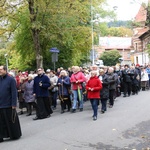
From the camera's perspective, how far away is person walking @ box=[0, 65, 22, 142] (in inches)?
321

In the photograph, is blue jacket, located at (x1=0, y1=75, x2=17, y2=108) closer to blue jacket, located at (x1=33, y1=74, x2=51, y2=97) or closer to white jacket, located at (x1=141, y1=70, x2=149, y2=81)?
blue jacket, located at (x1=33, y1=74, x2=51, y2=97)

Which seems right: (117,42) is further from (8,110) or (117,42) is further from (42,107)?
(8,110)

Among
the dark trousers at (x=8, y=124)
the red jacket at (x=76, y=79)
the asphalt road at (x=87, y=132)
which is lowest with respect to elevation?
the asphalt road at (x=87, y=132)

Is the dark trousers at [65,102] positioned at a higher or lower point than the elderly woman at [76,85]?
lower

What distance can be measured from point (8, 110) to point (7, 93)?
17.2 inches

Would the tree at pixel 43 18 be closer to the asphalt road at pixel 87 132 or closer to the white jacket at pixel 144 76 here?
the white jacket at pixel 144 76

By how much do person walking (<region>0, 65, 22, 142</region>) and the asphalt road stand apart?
23 centimetres

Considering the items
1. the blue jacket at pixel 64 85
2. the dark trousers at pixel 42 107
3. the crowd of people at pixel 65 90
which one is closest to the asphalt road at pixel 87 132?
the dark trousers at pixel 42 107

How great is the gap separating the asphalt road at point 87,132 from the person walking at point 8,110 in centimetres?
23

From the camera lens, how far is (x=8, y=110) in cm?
823

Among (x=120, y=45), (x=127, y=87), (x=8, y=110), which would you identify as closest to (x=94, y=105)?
(x=8, y=110)

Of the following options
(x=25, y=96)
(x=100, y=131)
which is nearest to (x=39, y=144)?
(x=100, y=131)

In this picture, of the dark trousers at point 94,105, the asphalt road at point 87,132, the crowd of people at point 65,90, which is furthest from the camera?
the crowd of people at point 65,90

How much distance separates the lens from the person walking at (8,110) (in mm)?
8164
